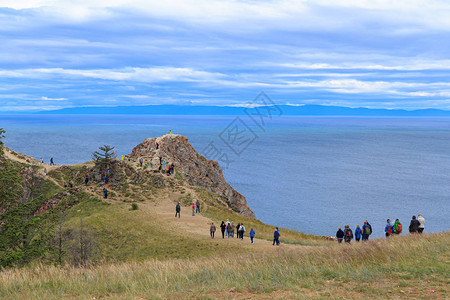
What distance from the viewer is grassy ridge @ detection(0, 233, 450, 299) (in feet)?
35.6

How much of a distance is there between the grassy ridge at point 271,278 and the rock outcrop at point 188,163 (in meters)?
42.8

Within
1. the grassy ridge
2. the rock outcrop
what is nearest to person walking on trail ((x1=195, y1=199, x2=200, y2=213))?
the rock outcrop

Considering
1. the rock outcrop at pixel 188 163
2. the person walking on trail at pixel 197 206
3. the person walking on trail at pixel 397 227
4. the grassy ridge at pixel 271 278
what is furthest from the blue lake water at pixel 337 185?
the grassy ridge at pixel 271 278

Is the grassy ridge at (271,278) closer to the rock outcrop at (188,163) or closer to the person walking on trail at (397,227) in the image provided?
the person walking on trail at (397,227)

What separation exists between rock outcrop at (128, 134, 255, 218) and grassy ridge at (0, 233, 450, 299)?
42.8 m

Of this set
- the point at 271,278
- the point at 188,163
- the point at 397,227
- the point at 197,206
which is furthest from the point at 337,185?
the point at 271,278

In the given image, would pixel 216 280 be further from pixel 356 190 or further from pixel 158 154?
pixel 356 190

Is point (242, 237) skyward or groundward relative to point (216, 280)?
groundward

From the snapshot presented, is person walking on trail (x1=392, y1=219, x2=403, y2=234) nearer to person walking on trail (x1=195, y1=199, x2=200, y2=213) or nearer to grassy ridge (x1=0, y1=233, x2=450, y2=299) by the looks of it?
grassy ridge (x1=0, y1=233, x2=450, y2=299)

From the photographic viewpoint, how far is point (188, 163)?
205 feet

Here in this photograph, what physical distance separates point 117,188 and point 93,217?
12.0 m

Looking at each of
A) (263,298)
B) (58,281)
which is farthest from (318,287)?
(58,281)

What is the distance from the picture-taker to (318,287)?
11195 mm

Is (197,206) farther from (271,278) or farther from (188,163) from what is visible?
(271,278)
